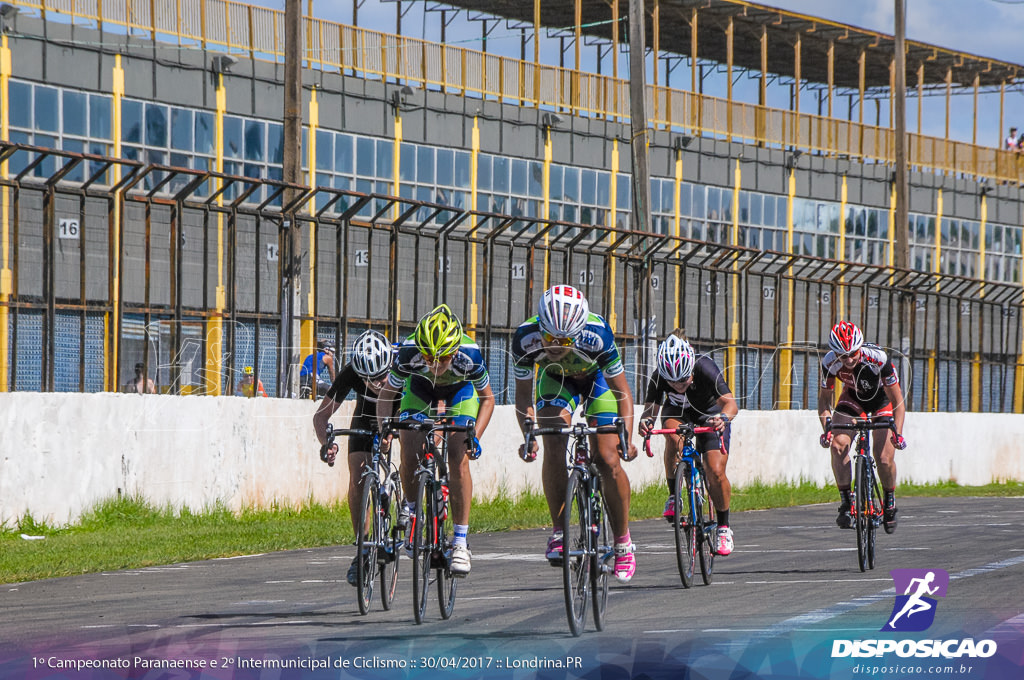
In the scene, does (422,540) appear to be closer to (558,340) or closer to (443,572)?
(443,572)

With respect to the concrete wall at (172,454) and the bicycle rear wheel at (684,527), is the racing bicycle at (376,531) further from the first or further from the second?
the concrete wall at (172,454)

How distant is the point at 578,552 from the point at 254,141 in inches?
1176

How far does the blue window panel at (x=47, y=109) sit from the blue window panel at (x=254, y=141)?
5.19m

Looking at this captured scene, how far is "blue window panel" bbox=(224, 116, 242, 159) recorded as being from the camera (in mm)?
36594

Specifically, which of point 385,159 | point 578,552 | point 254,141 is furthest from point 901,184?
point 578,552

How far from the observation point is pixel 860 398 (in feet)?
45.6

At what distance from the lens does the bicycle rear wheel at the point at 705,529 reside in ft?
37.1

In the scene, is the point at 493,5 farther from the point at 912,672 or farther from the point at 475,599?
the point at 912,672

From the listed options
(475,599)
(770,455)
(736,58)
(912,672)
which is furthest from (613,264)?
(736,58)

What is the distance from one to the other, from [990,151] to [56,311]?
50.5 m

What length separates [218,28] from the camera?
36.7 meters

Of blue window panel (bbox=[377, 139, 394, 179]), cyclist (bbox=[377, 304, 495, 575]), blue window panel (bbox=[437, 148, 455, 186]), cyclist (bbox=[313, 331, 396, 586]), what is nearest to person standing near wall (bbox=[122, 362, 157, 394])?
cyclist (bbox=[313, 331, 396, 586])

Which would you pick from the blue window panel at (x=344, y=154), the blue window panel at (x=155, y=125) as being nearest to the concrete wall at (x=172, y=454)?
the blue window panel at (x=155, y=125)

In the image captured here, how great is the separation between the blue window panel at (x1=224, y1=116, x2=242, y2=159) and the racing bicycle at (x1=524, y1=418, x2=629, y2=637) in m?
28.5
